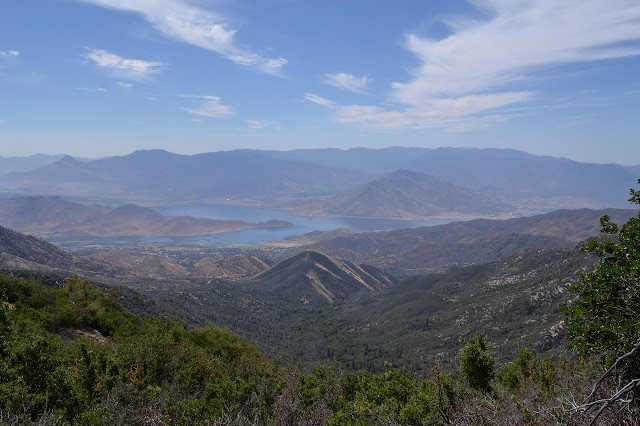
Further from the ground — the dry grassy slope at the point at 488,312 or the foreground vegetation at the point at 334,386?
the foreground vegetation at the point at 334,386

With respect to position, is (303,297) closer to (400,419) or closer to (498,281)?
(498,281)

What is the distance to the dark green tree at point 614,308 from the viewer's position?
10.0 metres

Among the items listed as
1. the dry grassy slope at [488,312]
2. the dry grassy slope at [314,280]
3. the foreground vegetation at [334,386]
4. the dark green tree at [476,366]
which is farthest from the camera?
the dry grassy slope at [314,280]

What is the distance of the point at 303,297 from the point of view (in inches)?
6211

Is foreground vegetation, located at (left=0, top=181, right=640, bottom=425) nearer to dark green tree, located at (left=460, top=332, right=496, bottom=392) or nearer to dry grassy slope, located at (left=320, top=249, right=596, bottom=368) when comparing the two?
dark green tree, located at (left=460, top=332, right=496, bottom=392)

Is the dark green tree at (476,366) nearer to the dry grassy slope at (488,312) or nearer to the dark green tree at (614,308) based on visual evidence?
the dark green tree at (614,308)

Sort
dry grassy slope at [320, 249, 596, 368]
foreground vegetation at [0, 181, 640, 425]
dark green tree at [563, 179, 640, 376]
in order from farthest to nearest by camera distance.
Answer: dry grassy slope at [320, 249, 596, 368] → foreground vegetation at [0, 181, 640, 425] → dark green tree at [563, 179, 640, 376]

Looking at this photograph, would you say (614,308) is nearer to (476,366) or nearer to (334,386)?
(476,366)

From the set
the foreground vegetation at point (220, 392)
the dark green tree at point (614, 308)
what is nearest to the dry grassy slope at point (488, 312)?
the foreground vegetation at point (220, 392)

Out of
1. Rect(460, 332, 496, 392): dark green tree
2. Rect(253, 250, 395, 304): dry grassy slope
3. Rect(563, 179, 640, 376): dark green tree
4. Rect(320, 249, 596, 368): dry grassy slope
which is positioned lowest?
Rect(253, 250, 395, 304): dry grassy slope

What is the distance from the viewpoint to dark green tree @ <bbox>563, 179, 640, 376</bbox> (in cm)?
1005

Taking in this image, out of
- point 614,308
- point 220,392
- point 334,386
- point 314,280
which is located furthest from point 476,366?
point 314,280

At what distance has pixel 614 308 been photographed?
34.1ft

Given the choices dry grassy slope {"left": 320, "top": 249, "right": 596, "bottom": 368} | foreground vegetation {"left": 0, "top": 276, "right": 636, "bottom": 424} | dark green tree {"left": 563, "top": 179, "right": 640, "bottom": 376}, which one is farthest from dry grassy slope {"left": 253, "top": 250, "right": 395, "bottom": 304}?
dark green tree {"left": 563, "top": 179, "right": 640, "bottom": 376}
